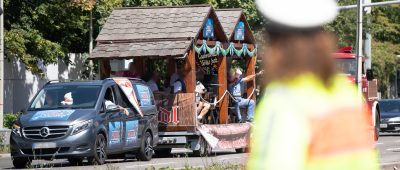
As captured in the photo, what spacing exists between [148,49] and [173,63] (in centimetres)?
102

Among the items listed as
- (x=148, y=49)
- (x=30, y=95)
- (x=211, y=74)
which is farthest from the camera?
(x=30, y=95)

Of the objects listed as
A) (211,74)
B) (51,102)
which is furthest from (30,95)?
(51,102)

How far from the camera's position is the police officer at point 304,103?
271cm

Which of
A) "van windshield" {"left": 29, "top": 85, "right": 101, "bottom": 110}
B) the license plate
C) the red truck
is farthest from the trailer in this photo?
the red truck

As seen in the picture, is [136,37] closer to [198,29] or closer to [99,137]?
[198,29]

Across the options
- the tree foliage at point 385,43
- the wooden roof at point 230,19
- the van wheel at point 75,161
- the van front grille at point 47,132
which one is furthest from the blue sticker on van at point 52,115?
the tree foliage at point 385,43

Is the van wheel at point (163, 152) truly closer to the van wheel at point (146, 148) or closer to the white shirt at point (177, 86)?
the white shirt at point (177, 86)

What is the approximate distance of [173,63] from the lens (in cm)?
2333

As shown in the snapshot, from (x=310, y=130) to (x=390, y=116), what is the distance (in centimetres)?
3704

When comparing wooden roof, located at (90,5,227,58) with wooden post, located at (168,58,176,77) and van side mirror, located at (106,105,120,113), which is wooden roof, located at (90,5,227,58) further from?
van side mirror, located at (106,105,120,113)

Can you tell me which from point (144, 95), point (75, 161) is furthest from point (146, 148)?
point (75, 161)

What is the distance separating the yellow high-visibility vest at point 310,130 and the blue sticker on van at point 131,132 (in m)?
17.8

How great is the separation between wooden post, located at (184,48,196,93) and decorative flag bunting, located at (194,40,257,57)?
232 millimetres

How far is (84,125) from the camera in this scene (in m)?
19.2
